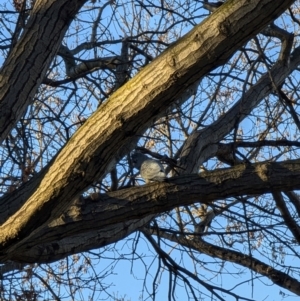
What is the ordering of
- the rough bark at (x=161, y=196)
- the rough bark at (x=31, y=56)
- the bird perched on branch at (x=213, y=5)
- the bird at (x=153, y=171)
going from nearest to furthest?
the rough bark at (x=161, y=196) → the bird at (x=153, y=171) → the rough bark at (x=31, y=56) → the bird perched on branch at (x=213, y=5)

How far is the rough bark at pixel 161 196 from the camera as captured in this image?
2834 millimetres

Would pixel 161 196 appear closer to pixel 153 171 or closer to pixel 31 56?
pixel 153 171

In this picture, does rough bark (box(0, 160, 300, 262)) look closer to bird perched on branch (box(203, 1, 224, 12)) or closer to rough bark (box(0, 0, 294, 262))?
rough bark (box(0, 0, 294, 262))

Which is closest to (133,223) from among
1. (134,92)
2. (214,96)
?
(134,92)

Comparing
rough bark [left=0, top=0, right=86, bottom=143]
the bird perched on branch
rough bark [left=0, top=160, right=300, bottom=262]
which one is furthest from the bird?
the bird perched on branch

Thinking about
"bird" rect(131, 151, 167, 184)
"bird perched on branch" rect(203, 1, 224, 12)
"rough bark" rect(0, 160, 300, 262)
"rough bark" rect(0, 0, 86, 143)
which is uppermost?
"bird perched on branch" rect(203, 1, 224, 12)

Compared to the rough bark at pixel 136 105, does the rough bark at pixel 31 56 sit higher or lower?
higher

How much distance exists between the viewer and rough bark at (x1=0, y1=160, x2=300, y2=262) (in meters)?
2.83

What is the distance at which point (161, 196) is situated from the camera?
9.37ft

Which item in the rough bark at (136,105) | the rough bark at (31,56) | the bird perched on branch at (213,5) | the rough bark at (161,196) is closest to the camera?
the rough bark at (136,105)

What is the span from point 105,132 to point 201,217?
3106mm

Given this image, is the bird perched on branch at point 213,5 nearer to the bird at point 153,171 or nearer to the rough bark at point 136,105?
the bird at point 153,171

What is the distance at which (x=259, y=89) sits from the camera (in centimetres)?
459

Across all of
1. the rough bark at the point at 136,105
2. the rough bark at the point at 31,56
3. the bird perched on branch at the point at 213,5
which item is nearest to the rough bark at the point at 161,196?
the rough bark at the point at 136,105
